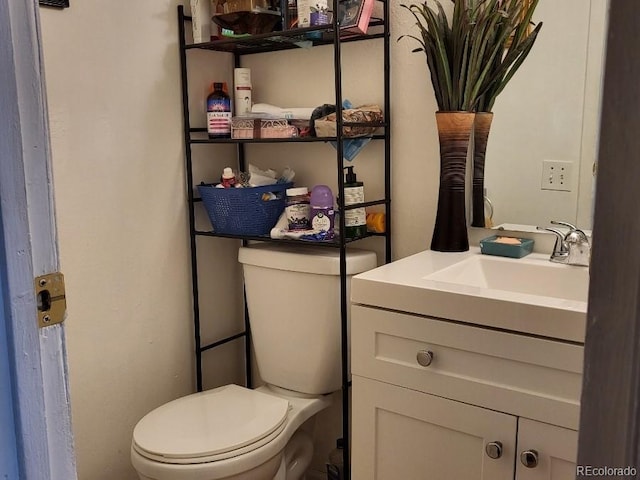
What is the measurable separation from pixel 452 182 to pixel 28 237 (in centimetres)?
114

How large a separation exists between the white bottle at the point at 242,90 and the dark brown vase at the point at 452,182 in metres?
0.63

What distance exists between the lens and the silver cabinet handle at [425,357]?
4.33ft

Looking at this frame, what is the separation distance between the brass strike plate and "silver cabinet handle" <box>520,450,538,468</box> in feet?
2.90

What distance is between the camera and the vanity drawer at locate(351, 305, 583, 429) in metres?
1.17

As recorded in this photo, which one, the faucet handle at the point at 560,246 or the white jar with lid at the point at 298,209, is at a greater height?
the white jar with lid at the point at 298,209

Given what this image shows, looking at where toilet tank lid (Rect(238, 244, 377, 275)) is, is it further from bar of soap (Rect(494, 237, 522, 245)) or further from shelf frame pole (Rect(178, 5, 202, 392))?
bar of soap (Rect(494, 237, 522, 245))

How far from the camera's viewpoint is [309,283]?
178cm

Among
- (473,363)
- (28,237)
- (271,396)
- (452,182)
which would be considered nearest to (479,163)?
(452,182)

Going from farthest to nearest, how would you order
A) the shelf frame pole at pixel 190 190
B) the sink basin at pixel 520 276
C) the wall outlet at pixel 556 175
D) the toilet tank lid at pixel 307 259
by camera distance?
1. the shelf frame pole at pixel 190 190
2. the toilet tank lid at pixel 307 259
3. the wall outlet at pixel 556 175
4. the sink basin at pixel 520 276

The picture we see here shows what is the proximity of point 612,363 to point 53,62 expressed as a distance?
1518 mm

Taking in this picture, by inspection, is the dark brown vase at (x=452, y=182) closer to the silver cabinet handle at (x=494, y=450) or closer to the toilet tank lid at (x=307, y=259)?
the toilet tank lid at (x=307, y=259)

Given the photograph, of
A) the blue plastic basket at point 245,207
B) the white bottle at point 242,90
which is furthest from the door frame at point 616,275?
the white bottle at point 242,90

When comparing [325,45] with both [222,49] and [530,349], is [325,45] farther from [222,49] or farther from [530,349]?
[530,349]

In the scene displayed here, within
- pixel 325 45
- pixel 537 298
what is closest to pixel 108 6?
pixel 325 45
